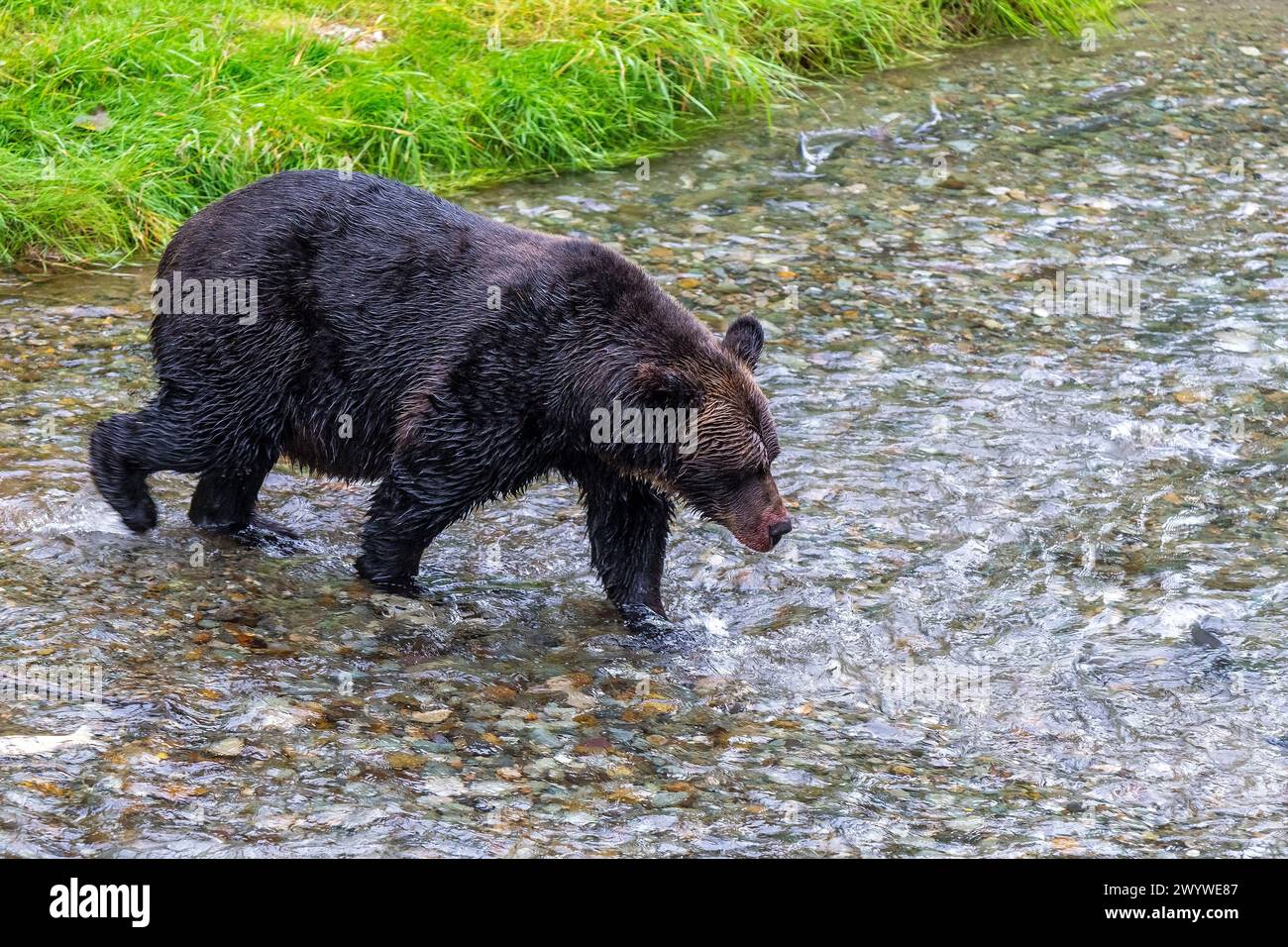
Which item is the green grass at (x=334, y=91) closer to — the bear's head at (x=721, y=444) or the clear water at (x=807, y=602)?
the clear water at (x=807, y=602)

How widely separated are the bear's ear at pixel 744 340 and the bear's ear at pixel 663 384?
305mm

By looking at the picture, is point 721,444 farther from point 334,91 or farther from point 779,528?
point 334,91

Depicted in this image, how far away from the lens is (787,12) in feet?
38.8

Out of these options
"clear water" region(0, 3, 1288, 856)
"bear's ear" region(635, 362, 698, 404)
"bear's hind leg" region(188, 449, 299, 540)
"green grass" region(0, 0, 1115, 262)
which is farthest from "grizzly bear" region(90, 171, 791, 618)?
"green grass" region(0, 0, 1115, 262)

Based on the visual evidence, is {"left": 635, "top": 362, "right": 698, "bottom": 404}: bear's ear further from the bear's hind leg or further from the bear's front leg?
the bear's hind leg

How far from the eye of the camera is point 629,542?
6.07m

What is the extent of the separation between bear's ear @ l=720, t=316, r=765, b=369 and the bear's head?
4 centimetres

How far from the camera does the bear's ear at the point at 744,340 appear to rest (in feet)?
19.1

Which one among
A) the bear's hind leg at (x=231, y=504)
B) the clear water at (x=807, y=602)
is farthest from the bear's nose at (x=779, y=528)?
the bear's hind leg at (x=231, y=504)

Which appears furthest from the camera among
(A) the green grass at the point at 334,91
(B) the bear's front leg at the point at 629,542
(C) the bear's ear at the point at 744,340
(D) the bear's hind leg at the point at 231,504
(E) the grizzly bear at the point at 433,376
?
(A) the green grass at the point at 334,91

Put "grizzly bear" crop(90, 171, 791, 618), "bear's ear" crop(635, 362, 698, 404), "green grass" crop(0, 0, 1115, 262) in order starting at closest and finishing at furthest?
"bear's ear" crop(635, 362, 698, 404)
"grizzly bear" crop(90, 171, 791, 618)
"green grass" crop(0, 0, 1115, 262)

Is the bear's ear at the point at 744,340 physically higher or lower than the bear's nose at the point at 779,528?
higher

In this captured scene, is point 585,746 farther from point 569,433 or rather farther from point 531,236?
point 531,236

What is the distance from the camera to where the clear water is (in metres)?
4.81
